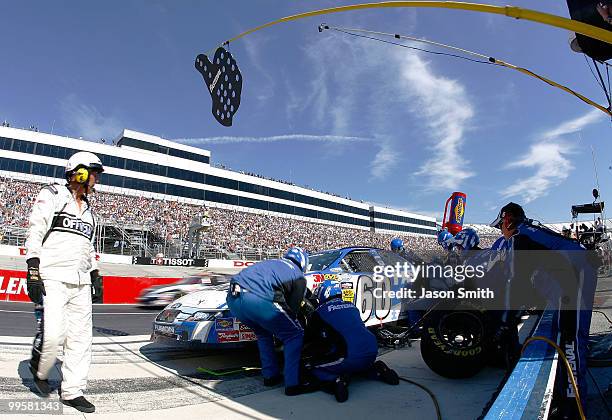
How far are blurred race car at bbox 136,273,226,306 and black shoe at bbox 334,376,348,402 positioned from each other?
5840mm

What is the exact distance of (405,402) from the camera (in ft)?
9.60

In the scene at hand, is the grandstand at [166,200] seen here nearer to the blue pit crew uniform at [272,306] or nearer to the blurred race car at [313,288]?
the blurred race car at [313,288]

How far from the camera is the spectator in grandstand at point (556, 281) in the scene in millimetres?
2389

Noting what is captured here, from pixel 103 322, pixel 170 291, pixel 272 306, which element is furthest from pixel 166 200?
pixel 272 306

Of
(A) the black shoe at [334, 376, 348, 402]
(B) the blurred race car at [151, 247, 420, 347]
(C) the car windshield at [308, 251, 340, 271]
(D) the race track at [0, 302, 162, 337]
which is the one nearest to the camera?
(A) the black shoe at [334, 376, 348, 402]

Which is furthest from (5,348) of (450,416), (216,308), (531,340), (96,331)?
(531,340)

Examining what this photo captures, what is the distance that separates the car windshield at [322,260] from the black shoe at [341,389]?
171 centimetres

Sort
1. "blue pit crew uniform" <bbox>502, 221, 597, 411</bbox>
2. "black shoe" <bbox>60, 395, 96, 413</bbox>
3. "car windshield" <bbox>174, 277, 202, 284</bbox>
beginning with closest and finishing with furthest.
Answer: "blue pit crew uniform" <bbox>502, 221, 597, 411</bbox>
"black shoe" <bbox>60, 395, 96, 413</bbox>
"car windshield" <bbox>174, 277, 202, 284</bbox>

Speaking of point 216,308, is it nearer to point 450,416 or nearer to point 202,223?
point 450,416

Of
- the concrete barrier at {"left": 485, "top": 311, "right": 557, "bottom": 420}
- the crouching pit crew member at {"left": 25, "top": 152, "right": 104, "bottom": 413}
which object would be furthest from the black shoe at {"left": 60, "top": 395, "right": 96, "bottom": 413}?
the concrete barrier at {"left": 485, "top": 311, "right": 557, "bottom": 420}

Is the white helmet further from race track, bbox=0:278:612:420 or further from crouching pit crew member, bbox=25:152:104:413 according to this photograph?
race track, bbox=0:278:612:420

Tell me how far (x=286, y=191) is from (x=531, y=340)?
45.0 metres

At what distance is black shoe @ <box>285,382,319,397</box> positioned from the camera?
3.09 meters

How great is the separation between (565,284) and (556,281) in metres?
0.09
